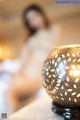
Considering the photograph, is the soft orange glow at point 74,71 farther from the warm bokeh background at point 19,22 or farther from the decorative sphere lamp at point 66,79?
the warm bokeh background at point 19,22

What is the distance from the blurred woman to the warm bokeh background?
195 mm

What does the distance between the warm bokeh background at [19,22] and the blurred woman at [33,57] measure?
195 millimetres

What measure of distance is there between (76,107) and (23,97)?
54 centimetres

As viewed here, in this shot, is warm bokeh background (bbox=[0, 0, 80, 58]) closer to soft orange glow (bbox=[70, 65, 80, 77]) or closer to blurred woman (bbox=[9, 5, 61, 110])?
blurred woman (bbox=[9, 5, 61, 110])

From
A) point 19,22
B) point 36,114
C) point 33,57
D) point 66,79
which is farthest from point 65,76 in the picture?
point 19,22

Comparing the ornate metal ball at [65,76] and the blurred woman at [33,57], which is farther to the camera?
the blurred woman at [33,57]

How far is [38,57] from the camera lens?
952 mm

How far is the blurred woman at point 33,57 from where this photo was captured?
874 mm

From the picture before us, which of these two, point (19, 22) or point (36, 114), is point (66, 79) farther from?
point (19, 22)

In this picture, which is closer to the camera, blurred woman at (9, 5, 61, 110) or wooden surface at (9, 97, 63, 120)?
wooden surface at (9, 97, 63, 120)

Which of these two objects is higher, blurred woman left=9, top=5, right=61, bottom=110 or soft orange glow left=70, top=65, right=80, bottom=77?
soft orange glow left=70, top=65, right=80, bottom=77

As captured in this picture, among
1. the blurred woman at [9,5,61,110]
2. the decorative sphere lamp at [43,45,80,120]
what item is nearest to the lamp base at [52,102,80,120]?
the decorative sphere lamp at [43,45,80,120]

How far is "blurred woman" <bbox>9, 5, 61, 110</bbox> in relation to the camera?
874 mm

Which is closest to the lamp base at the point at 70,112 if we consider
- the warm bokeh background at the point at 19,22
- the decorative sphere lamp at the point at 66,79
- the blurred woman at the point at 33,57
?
the decorative sphere lamp at the point at 66,79
